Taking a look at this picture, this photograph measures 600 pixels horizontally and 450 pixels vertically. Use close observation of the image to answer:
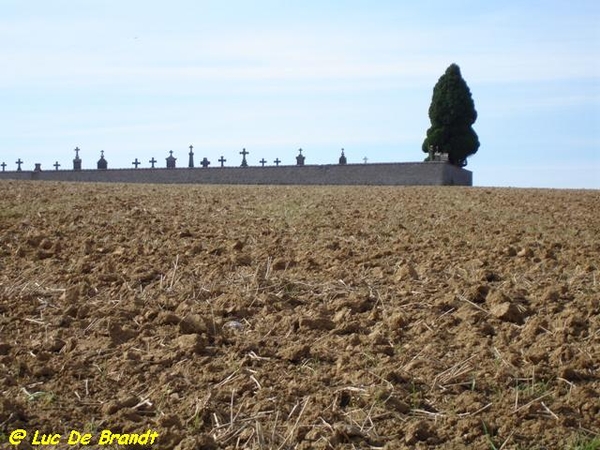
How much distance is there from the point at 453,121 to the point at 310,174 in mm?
8374

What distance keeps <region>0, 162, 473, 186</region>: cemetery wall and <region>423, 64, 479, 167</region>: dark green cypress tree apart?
2.27 m

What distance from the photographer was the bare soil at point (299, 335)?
4938mm

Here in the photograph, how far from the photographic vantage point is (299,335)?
20.1ft

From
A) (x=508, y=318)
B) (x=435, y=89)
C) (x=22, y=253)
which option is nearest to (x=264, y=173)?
(x=435, y=89)

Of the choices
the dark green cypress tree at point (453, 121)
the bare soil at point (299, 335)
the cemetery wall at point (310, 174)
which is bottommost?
the bare soil at point (299, 335)

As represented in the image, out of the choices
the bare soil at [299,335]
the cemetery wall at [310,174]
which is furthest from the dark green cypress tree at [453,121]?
the bare soil at [299,335]

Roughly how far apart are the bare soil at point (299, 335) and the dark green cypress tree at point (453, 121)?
96.9 ft

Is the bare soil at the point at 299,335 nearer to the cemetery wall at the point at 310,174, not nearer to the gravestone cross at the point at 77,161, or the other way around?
the cemetery wall at the point at 310,174

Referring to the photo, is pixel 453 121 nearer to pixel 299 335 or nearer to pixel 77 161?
pixel 77 161

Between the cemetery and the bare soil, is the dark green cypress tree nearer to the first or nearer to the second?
the cemetery

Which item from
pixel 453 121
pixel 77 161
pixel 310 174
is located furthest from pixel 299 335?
pixel 77 161

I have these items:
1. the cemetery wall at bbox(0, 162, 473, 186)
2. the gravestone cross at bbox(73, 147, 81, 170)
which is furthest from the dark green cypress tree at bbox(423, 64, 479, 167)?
the gravestone cross at bbox(73, 147, 81, 170)

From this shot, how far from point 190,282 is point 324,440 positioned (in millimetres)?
2858

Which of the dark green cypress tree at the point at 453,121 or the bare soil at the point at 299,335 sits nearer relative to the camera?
the bare soil at the point at 299,335
